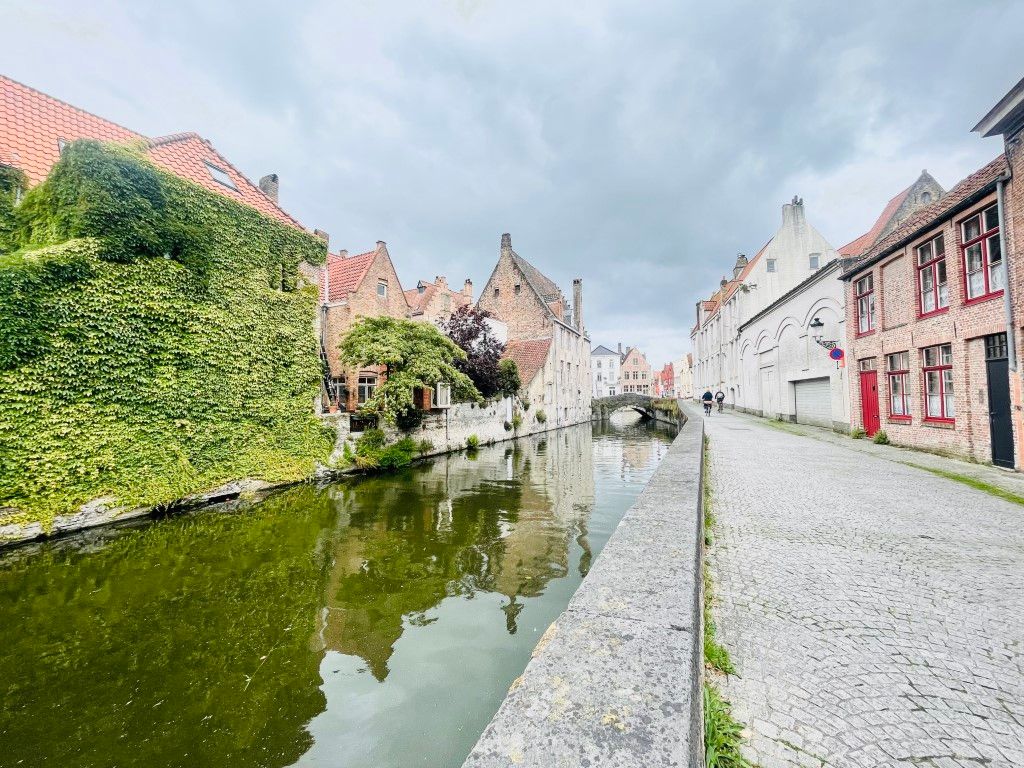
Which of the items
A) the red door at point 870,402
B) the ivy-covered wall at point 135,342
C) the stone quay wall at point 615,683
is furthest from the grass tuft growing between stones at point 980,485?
the ivy-covered wall at point 135,342

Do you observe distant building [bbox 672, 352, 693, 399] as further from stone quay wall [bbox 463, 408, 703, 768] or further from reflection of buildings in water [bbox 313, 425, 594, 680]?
stone quay wall [bbox 463, 408, 703, 768]

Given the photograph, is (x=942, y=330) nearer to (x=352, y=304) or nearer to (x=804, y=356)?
(x=804, y=356)

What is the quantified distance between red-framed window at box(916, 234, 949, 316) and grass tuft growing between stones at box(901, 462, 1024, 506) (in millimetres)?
4560

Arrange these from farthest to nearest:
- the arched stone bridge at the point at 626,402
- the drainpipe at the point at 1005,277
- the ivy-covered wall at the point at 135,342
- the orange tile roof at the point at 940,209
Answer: the arched stone bridge at the point at 626,402 < the orange tile roof at the point at 940,209 < the drainpipe at the point at 1005,277 < the ivy-covered wall at the point at 135,342

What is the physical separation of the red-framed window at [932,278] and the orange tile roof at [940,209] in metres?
0.58

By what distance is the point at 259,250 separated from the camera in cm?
1162

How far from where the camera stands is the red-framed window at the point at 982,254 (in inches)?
363

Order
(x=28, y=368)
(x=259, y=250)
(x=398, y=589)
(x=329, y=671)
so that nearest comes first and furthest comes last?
(x=329, y=671) → (x=398, y=589) → (x=28, y=368) → (x=259, y=250)

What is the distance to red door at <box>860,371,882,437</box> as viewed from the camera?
13.6m

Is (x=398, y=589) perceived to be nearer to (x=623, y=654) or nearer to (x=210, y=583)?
(x=210, y=583)

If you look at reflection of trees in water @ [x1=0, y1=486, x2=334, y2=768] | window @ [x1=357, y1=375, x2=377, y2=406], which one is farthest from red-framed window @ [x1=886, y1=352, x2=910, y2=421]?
window @ [x1=357, y1=375, x2=377, y2=406]

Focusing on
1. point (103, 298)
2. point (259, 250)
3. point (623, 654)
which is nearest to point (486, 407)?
point (259, 250)

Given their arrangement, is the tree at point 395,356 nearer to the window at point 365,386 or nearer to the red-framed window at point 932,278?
the window at point 365,386

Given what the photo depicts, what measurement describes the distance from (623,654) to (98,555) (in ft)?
28.2
